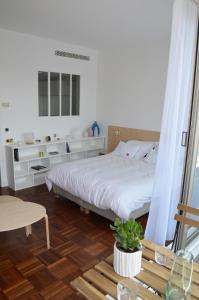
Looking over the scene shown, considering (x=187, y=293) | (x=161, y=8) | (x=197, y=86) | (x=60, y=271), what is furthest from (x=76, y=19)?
(x=187, y=293)

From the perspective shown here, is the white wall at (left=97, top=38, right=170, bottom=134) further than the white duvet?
Yes

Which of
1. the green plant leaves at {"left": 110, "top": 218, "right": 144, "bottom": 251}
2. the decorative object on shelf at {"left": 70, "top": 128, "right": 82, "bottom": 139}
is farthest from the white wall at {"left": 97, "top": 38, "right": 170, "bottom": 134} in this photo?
the green plant leaves at {"left": 110, "top": 218, "right": 144, "bottom": 251}

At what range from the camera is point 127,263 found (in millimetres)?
1165

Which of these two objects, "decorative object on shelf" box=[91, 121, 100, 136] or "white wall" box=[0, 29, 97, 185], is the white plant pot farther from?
"decorative object on shelf" box=[91, 121, 100, 136]

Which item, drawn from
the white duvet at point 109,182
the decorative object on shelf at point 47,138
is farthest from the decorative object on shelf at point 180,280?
the decorative object on shelf at point 47,138

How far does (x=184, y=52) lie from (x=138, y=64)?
9.42 feet

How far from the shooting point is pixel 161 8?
2.71m

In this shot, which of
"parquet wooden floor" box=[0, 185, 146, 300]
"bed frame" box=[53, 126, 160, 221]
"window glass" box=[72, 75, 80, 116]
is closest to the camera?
"parquet wooden floor" box=[0, 185, 146, 300]

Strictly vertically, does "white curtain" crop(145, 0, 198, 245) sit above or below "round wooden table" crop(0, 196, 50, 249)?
above

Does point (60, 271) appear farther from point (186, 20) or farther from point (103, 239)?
point (186, 20)

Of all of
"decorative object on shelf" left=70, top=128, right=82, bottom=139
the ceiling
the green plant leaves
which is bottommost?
the green plant leaves

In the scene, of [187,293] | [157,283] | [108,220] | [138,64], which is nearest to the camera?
[187,293]

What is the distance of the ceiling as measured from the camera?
2.67 meters

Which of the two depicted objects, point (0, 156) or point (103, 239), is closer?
point (103, 239)
